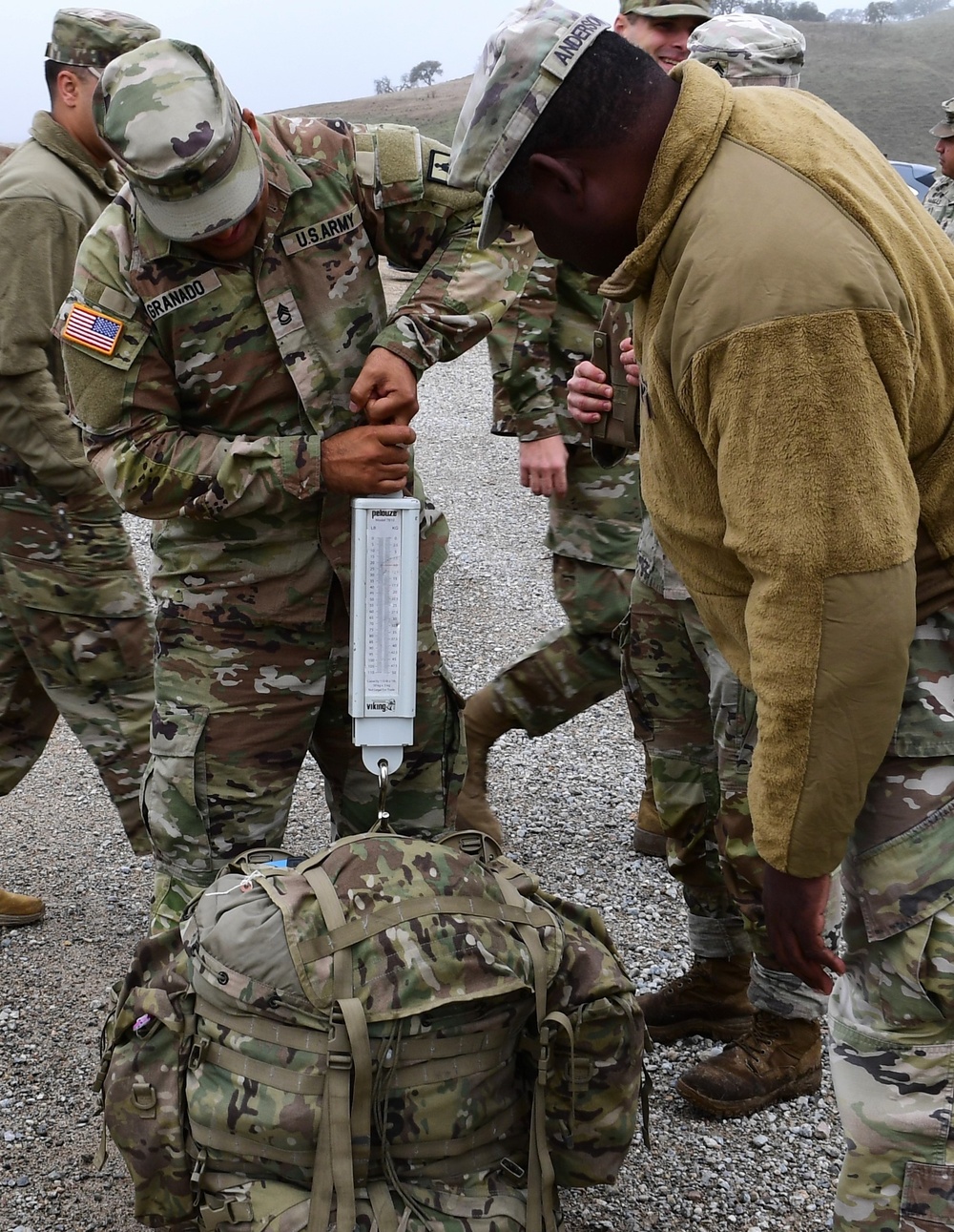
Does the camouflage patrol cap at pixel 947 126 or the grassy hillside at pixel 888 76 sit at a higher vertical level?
the camouflage patrol cap at pixel 947 126

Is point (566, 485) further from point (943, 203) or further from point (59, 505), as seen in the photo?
point (943, 203)

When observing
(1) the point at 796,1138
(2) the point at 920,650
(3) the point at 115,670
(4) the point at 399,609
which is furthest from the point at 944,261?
(3) the point at 115,670

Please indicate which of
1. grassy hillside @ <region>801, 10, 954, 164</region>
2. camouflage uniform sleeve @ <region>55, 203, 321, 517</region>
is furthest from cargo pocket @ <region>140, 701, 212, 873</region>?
grassy hillside @ <region>801, 10, 954, 164</region>

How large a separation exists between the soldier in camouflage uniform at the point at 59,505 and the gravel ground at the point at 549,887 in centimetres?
37

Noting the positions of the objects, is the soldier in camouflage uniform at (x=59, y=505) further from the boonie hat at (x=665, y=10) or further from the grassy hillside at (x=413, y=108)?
the grassy hillside at (x=413, y=108)

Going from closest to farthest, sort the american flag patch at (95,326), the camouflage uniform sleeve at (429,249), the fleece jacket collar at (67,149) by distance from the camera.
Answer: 1. the american flag patch at (95,326)
2. the camouflage uniform sleeve at (429,249)
3. the fleece jacket collar at (67,149)

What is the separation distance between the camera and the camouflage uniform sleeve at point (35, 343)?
365cm

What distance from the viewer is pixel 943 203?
6.89m

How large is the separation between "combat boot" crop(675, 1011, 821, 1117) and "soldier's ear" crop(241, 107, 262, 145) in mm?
2243

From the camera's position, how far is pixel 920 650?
71.5 inches

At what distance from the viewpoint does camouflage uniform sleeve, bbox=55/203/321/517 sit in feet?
8.80

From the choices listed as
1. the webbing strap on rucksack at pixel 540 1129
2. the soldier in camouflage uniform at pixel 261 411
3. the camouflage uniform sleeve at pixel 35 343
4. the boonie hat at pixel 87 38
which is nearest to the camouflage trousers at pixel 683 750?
the soldier in camouflage uniform at pixel 261 411

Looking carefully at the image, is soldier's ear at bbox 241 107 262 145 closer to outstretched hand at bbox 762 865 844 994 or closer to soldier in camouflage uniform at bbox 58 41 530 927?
soldier in camouflage uniform at bbox 58 41 530 927

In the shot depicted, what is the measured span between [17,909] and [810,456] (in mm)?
3150
